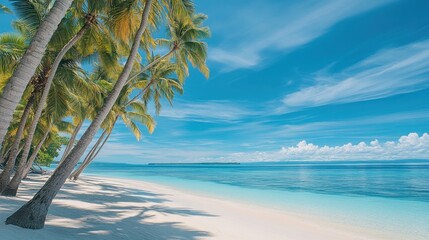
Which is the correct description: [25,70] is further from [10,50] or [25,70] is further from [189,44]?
[189,44]

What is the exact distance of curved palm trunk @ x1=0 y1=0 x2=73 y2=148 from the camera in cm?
385

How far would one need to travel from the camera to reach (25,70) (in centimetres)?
402

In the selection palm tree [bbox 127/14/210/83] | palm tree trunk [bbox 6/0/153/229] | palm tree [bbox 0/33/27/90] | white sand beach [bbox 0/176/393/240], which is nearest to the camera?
palm tree trunk [bbox 6/0/153/229]

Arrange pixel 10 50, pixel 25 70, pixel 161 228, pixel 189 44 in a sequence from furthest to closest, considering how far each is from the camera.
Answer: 1. pixel 189 44
2. pixel 10 50
3. pixel 161 228
4. pixel 25 70

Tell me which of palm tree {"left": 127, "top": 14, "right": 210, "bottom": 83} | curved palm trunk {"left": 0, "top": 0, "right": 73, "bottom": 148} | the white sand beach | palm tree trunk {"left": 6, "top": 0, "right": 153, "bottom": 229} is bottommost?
Result: the white sand beach

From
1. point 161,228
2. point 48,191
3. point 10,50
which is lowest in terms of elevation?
point 161,228

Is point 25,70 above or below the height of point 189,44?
below

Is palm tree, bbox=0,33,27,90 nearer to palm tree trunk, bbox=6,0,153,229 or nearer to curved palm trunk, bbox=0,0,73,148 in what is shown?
palm tree trunk, bbox=6,0,153,229

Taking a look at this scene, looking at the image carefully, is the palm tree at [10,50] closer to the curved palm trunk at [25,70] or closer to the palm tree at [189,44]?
the palm tree at [189,44]

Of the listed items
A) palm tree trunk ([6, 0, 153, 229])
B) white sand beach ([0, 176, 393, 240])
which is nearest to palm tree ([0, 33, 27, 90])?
white sand beach ([0, 176, 393, 240])

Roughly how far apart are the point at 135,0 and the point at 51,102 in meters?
6.23

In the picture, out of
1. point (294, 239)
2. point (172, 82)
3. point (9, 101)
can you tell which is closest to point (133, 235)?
point (9, 101)

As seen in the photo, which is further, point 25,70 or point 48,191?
point 48,191

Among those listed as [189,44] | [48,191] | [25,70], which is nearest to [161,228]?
[48,191]
